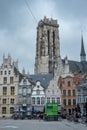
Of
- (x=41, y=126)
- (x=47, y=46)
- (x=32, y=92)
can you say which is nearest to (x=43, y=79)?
(x=32, y=92)

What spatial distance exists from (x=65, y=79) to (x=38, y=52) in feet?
126

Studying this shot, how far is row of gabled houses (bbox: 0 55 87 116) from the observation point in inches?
2990

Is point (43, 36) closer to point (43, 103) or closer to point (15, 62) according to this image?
point (15, 62)

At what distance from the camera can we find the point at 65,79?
76.9 m

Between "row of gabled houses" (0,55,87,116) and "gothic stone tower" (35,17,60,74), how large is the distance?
29.4m

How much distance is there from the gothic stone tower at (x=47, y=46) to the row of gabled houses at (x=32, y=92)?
29408mm

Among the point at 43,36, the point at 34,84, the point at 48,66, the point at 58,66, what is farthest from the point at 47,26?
the point at 34,84

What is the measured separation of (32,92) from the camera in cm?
7694

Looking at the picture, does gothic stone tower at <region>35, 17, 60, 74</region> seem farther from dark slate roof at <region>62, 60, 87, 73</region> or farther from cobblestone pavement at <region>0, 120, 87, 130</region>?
cobblestone pavement at <region>0, 120, 87, 130</region>

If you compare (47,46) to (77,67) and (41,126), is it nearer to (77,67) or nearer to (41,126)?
(77,67)

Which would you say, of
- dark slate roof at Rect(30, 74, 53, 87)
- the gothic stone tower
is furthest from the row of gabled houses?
the gothic stone tower

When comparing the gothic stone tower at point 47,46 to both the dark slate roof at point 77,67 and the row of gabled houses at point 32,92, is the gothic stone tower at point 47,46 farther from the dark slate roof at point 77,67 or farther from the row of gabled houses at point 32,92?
the row of gabled houses at point 32,92

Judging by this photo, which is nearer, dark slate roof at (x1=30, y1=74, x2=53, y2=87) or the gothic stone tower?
dark slate roof at (x1=30, y1=74, x2=53, y2=87)

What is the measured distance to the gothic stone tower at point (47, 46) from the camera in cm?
10899
